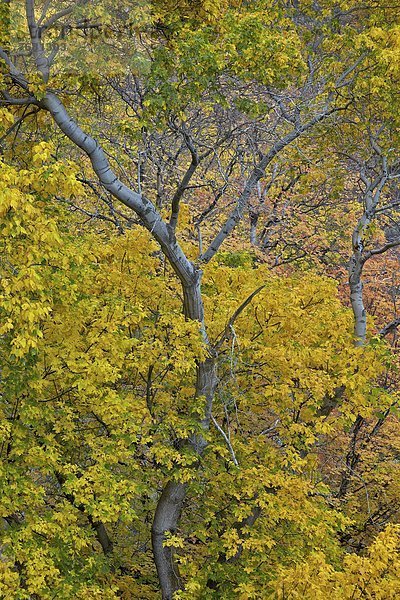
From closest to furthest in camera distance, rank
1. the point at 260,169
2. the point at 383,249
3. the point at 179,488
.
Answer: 1. the point at 179,488
2. the point at 383,249
3. the point at 260,169

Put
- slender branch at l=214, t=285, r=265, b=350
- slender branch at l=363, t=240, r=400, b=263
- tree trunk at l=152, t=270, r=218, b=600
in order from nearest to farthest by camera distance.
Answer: slender branch at l=214, t=285, r=265, b=350, tree trunk at l=152, t=270, r=218, b=600, slender branch at l=363, t=240, r=400, b=263

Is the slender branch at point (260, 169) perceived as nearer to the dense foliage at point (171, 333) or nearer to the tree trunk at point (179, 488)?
the dense foliage at point (171, 333)

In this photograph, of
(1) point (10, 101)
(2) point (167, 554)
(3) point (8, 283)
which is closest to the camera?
(3) point (8, 283)

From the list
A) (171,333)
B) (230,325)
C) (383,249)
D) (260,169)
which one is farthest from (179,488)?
(260,169)


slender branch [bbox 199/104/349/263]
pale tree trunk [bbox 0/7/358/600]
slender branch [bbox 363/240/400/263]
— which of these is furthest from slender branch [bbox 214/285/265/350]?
slender branch [bbox 363/240/400/263]

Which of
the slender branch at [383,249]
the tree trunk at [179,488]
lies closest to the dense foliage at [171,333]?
the tree trunk at [179,488]

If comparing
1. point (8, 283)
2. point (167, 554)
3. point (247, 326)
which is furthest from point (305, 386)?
point (8, 283)

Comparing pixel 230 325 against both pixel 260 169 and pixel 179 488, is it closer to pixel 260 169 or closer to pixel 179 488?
pixel 179 488

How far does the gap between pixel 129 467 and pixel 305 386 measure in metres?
2.52

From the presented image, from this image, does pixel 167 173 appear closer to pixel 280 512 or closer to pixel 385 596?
pixel 280 512

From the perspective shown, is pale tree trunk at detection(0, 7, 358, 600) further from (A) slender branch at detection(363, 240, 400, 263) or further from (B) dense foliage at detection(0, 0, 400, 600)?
(A) slender branch at detection(363, 240, 400, 263)

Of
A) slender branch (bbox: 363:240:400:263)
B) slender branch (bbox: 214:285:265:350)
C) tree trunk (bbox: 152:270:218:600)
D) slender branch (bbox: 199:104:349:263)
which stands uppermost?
slender branch (bbox: 199:104:349:263)

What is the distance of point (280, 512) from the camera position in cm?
773

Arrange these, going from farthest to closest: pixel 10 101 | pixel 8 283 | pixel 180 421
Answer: pixel 180 421 → pixel 10 101 → pixel 8 283
